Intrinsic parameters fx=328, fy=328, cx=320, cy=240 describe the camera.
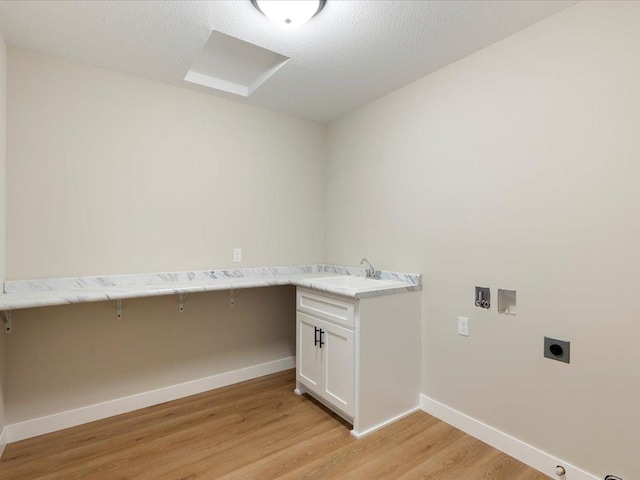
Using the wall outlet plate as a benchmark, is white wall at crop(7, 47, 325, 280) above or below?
above

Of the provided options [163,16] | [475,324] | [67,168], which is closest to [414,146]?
[475,324]

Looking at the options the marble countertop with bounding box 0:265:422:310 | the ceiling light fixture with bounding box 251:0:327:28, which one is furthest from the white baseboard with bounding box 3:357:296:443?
the ceiling light fixture with bounding box 251:0:327:28

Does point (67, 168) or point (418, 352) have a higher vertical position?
point (67, 168)

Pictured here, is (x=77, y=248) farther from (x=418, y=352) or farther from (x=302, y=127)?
(x=418, y=352)

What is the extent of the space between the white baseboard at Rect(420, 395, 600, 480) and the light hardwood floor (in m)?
0.04

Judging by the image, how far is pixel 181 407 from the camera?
8.07 feet

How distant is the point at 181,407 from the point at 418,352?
71.4 inches

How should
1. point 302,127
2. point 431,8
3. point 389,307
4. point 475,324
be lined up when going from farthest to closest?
point 302,127 → point 389,307 → point 475,324 → point 431,8

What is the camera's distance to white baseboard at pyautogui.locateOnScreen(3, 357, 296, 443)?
2080mm

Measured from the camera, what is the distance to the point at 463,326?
217 centimetres

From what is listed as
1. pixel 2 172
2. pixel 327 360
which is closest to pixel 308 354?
pixel 327 360

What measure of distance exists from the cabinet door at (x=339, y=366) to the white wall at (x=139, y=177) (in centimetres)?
107

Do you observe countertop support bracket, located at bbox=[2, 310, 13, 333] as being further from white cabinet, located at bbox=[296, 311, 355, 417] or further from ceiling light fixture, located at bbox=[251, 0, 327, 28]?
ceiling light fixture, located at bbox=[251, 0, 327, 28]

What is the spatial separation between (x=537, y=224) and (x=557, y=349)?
0.67 metres
